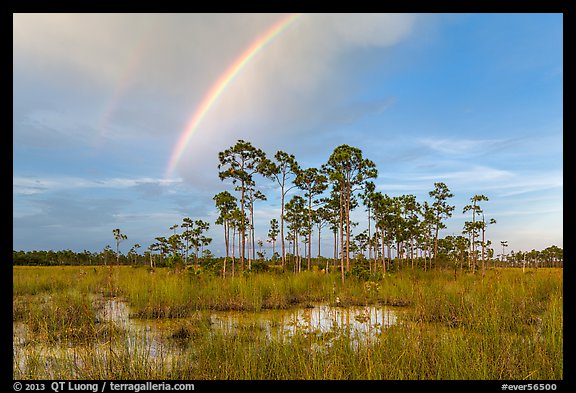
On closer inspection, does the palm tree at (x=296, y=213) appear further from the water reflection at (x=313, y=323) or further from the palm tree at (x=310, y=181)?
the water reflection at (x=313, y=323)

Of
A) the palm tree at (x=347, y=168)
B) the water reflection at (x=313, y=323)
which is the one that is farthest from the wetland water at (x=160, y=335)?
the palm tree at (x=347, y=168)

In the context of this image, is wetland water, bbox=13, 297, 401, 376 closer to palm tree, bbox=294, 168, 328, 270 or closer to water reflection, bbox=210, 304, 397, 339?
water reflection, bbox=210, 304, 397, 339

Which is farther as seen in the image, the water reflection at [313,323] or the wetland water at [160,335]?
the water reflection at [313,323]

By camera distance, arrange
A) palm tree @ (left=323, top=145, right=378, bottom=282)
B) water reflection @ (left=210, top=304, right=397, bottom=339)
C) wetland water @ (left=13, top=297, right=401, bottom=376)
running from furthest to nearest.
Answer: palm tree @ (left=323, top=145, right=378, bottom=282) < water reflection @ (left=210, top=304, right=397, bottom=339) < wetland water @ (left=13, top=297, right=401, bottom=376)

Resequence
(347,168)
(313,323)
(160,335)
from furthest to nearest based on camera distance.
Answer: (347,168), (313,323), (160,335)

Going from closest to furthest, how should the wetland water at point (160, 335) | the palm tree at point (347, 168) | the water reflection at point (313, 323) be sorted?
the wetland water at point (160, 335) < the water reflection at point (313, 323) < the palm tree at point (347, 168)

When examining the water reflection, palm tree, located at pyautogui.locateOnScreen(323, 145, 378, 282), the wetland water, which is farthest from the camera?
palm tree, located at pyautogui.locateOnScreen(323, 145, 378, 282)

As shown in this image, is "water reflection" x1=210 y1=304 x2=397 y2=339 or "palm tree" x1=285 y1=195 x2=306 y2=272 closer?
"water reflection" x1=210 y1=304 x2=397 y2=339

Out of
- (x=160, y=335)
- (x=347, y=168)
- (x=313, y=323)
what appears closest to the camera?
(x=160, y=335)

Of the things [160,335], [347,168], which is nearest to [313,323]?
[160,335]

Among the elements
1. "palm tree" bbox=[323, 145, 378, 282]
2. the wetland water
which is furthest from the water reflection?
"palm tree" bbox=[323, 145, 378, 282]

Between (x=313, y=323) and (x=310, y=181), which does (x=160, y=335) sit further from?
(x=310, y=181)
